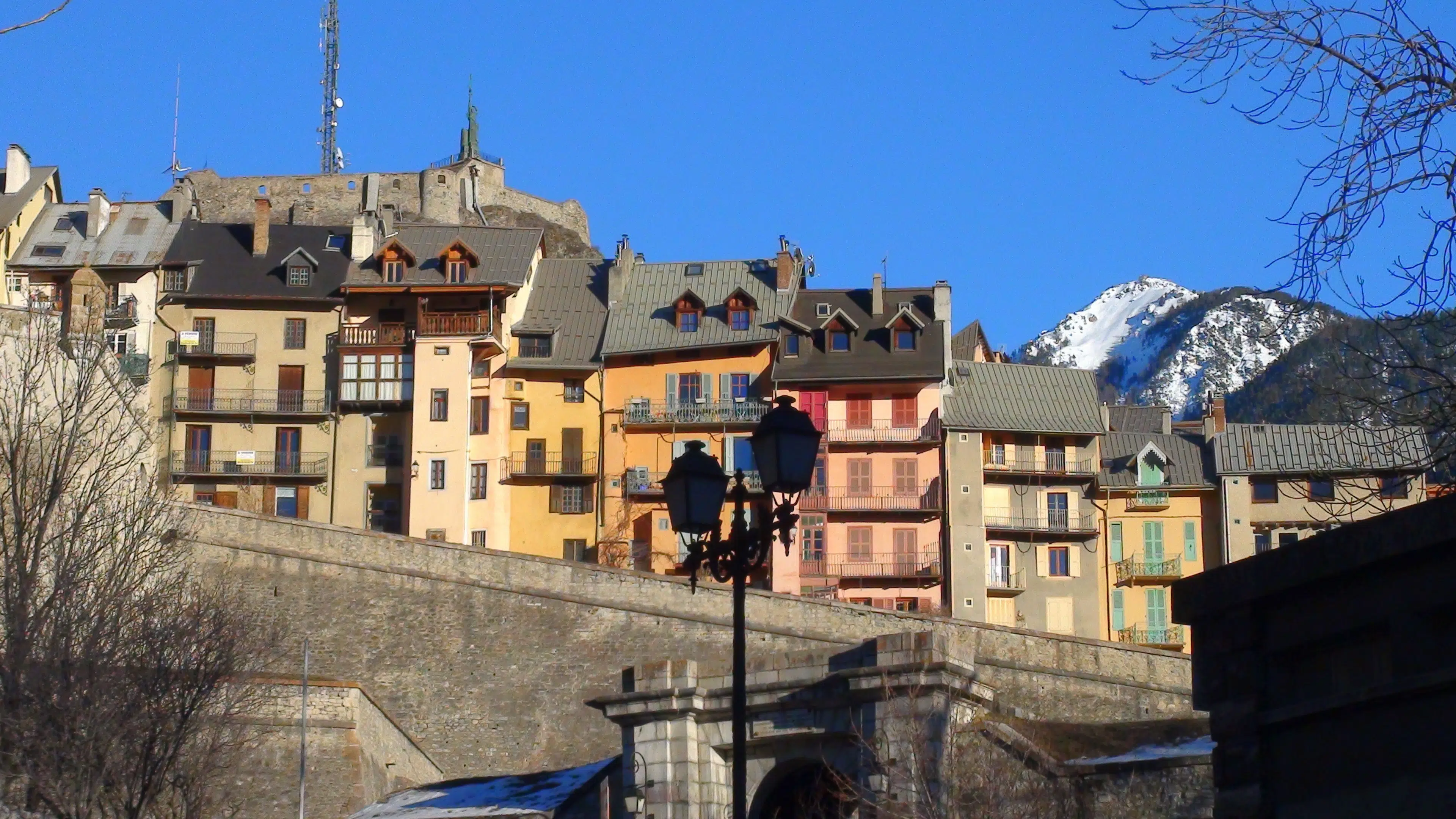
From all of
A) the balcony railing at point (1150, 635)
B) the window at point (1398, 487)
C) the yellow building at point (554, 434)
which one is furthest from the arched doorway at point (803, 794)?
the balcony railing at point (1150, 635)

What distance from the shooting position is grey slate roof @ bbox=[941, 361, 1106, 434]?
6900cm

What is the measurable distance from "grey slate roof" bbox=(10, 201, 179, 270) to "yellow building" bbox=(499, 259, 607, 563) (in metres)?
14.4

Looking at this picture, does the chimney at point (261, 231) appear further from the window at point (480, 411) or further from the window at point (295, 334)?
the window at point (480, 411)

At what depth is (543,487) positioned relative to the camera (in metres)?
68.4

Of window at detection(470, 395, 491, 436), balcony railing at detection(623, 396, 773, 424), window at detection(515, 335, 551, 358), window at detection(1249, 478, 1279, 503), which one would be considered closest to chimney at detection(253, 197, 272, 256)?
window at detection(515, 335, 551, 358)

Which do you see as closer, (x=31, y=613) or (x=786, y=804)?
(x=786, y=804)

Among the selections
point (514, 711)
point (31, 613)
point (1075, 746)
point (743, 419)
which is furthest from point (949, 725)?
point (743, 419)

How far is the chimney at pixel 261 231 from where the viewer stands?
7462 cm

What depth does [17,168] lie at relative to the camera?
263ft

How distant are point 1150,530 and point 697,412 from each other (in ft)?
54.6

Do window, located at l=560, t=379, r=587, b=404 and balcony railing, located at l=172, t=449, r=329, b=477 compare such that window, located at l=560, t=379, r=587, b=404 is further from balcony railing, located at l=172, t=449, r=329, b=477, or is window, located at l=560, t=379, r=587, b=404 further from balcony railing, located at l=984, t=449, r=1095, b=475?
balcony railing, located at l=984, t=449, r=1095, b=475

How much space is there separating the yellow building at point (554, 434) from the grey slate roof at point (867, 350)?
680 cm

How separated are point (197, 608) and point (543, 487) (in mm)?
30355

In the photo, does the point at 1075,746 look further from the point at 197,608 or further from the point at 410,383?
the point at 410,383
